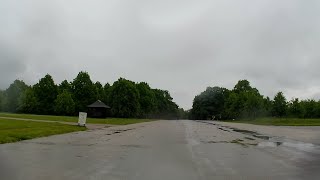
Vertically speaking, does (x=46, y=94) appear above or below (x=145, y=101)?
below

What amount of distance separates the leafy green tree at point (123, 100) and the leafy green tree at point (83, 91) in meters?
6.38

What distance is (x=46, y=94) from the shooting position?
128875 mm

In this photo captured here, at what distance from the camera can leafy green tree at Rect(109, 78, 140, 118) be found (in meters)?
133

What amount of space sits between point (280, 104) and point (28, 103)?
2760 inches

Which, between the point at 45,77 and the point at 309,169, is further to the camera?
the point at 45,77

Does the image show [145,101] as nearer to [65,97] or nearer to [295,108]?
[65,97]

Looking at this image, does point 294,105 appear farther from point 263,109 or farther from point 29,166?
point 29,166

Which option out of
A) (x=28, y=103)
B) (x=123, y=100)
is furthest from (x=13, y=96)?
(x=123, y=100)

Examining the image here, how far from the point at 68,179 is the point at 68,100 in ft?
369

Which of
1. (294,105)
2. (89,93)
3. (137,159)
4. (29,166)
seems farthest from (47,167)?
(89,93)

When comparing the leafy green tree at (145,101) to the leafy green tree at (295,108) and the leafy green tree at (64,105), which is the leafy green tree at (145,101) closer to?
the leafy green tree at (64,105)

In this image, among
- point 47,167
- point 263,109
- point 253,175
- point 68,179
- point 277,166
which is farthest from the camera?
point 263,109

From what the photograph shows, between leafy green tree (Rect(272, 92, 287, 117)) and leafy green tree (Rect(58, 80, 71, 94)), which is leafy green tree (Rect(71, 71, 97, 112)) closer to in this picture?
leafy green tree (Rect(58, 80, 71, 94))

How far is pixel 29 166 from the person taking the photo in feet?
38.7
